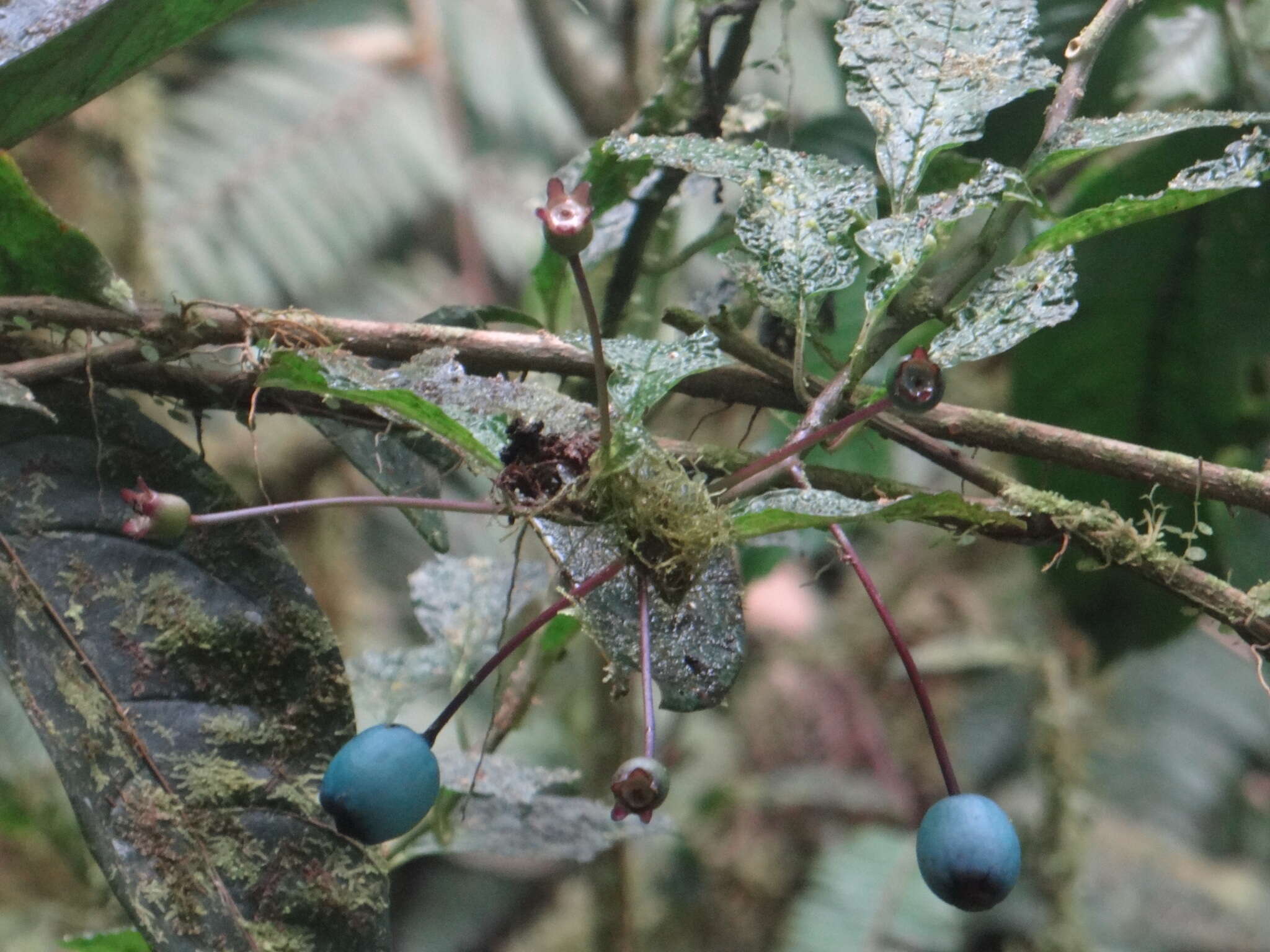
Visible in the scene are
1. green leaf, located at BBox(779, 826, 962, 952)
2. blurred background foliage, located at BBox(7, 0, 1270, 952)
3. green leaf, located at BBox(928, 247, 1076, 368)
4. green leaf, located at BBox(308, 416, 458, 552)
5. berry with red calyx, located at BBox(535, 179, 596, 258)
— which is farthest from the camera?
green leaf, located at BBox(779, 826, 962, 952)

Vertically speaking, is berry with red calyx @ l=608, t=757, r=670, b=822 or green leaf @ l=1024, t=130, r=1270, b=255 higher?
green leaf @ l=1024, t=130, r=1270, b=255

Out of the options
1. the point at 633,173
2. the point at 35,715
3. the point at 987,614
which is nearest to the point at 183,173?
the point at 987,614

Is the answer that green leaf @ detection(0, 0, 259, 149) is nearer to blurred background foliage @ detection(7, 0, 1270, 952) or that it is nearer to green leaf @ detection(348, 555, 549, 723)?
blurred background foliage @ detection(7, 0, 1270, 952)

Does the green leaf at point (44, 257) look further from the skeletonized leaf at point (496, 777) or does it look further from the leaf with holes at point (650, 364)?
the skeletonized leaf at point (496, 777)

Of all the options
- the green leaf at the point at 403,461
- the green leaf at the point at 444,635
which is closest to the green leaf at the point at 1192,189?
the green leaf at the point at 403,461

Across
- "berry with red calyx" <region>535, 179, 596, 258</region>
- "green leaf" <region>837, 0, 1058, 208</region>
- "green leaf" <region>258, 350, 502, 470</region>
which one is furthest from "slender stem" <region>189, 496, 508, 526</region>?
"green leaf" <region>837, 0, 1058, 208</region>

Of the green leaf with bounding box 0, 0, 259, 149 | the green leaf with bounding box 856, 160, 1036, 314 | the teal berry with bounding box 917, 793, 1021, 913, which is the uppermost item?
the green leaf with bounding box 0, 0, 259, 149

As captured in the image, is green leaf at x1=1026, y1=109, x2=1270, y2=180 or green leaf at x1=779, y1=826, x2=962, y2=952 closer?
green leaf at x1=1026, y1=109, x2=1270, y2=180

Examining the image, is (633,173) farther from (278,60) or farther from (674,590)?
(278,60)
